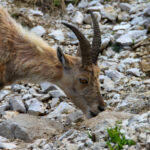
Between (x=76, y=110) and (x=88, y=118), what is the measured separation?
3.53ft

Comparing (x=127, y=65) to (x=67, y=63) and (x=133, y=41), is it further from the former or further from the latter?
(x=67, y=63)

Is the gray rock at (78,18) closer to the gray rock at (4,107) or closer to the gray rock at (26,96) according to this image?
the gray rock at (26,96)

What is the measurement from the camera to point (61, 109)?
8250 millimetres

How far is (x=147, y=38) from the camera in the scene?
11602 mm

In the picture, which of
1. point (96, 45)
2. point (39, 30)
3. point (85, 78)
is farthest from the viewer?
point (39, 30)

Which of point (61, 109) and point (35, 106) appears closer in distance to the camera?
point (61, 109)

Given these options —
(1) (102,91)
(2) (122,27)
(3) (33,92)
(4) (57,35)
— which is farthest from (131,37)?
(3) (33,92)

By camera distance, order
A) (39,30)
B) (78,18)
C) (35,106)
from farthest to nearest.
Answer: (78,18), (39,30), (35,106)

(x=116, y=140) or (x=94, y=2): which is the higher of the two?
(x=94, y=2)

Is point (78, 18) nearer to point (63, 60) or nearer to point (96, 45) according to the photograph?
point (96, 45)

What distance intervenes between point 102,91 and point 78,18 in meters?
5.49

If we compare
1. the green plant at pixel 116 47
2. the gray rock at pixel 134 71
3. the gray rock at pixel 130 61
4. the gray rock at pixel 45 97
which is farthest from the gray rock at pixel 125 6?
the gray rock at pixel 45 97

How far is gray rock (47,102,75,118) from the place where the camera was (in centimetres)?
807

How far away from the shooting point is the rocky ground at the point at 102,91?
19.3 ft
